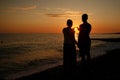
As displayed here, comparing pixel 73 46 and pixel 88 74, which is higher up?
pixel 73 46

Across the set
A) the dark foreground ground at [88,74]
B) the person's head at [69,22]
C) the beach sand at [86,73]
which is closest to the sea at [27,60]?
the beach sand at [86,73]

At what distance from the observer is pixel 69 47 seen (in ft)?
27.1

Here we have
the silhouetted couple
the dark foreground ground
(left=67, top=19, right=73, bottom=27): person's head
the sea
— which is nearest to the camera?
(left=67, top=19, right=73, bottom=27): person's head

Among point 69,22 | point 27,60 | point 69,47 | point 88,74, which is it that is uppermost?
point 69,22

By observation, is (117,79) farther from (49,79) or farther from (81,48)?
(49,79)

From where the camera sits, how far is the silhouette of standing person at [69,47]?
8.11m

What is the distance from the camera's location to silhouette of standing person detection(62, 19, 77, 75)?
8.11 meters

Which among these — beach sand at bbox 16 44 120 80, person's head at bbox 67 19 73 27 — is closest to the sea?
beach sand at bbox 16 44 120 80

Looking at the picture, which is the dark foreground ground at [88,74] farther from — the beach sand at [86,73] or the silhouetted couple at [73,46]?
the silhouetted couple at [73,46]

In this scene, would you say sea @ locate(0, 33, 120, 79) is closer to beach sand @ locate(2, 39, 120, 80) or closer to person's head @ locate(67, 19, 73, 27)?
beach sand @ locate(2, 39, 120, 80)

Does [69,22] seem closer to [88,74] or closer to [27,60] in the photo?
[88,74]

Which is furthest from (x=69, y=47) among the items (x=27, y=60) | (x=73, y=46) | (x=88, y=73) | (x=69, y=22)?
(x=27, y=60)

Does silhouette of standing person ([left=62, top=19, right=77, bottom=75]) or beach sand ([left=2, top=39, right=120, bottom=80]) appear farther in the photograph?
beach sand ([left=2, top=39, right=120, bottom=80])

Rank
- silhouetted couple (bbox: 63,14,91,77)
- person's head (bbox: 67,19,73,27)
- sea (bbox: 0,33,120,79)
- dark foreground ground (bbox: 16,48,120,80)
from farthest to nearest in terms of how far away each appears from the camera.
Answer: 1. sea (bbox: 0,33,120,79)
2. dark foreground ground (bbox: 16,48,120,80)
3. silhouetted couple (bbox: 63,14,91,77)
4. person's head (bbox: 67,19,73,27)
